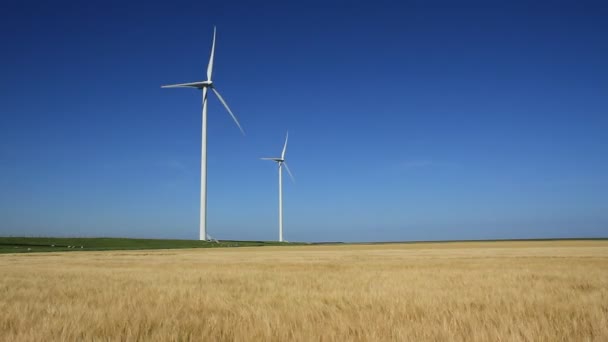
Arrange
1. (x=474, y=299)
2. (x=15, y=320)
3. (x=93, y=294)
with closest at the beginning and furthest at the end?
(x=15, y=320)
(x=474, y=299)
(x=93, y=294)

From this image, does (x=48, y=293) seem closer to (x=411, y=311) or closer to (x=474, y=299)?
(x=411, y=311)

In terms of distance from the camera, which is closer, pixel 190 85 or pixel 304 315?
pixel 304 315

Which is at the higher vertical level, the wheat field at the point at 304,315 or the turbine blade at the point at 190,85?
the turbine blade at the point at 190,85

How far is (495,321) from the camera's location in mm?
6680

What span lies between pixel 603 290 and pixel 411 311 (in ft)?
19.5

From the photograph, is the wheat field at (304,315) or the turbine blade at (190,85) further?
the turbine blade at (190,85)

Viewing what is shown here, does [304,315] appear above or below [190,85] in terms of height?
below

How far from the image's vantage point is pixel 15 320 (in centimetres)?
709

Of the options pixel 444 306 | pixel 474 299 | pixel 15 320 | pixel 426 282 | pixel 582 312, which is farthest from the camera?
pixel 426 282

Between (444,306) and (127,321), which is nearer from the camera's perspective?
(127,321)

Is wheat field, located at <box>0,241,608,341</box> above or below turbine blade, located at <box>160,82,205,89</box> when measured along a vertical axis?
below

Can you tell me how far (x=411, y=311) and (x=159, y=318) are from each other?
151 inches

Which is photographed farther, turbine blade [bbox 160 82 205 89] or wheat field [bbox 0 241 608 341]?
turbine blade [bbox 160 82 205 89]

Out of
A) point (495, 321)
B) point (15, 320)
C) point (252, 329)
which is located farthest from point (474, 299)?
point (15, 320)
